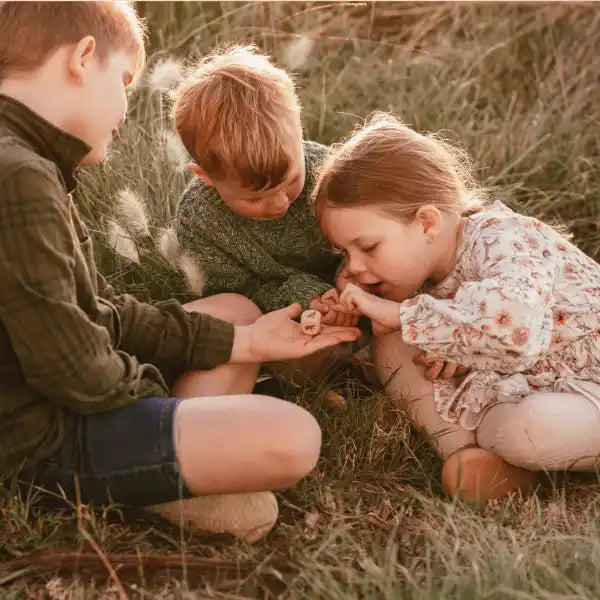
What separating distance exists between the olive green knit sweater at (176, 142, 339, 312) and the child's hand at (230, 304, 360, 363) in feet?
0.66

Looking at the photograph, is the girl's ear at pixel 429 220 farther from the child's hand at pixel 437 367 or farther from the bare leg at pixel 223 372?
the bare leg at pixel 223 372

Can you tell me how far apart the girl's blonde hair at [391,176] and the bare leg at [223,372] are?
366 millimetres

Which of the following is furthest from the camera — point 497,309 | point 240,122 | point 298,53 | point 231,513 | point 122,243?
point 298,53

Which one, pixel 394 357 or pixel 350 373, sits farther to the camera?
pixel 350 373

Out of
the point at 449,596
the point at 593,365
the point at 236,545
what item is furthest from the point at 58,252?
the point at 593,365

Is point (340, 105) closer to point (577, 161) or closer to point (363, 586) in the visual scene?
point (577, 161)

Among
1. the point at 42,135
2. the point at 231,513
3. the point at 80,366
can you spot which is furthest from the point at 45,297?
the point at 231,513

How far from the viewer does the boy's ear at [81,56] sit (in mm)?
1788

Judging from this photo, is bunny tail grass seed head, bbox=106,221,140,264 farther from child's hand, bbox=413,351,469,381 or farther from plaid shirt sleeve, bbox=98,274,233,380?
child's hand, bbox=413,351,469,381

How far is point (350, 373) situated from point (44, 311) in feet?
3.71

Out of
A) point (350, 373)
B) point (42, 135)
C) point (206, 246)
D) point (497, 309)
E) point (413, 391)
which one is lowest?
point (350, 373)

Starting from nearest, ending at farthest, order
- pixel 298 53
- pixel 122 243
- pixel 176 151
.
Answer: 1. pixel 122 243
2. pixel 176 151
3. pixel 298 53

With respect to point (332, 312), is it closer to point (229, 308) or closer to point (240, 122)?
point (229, 308)

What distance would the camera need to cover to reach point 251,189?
2.23m
